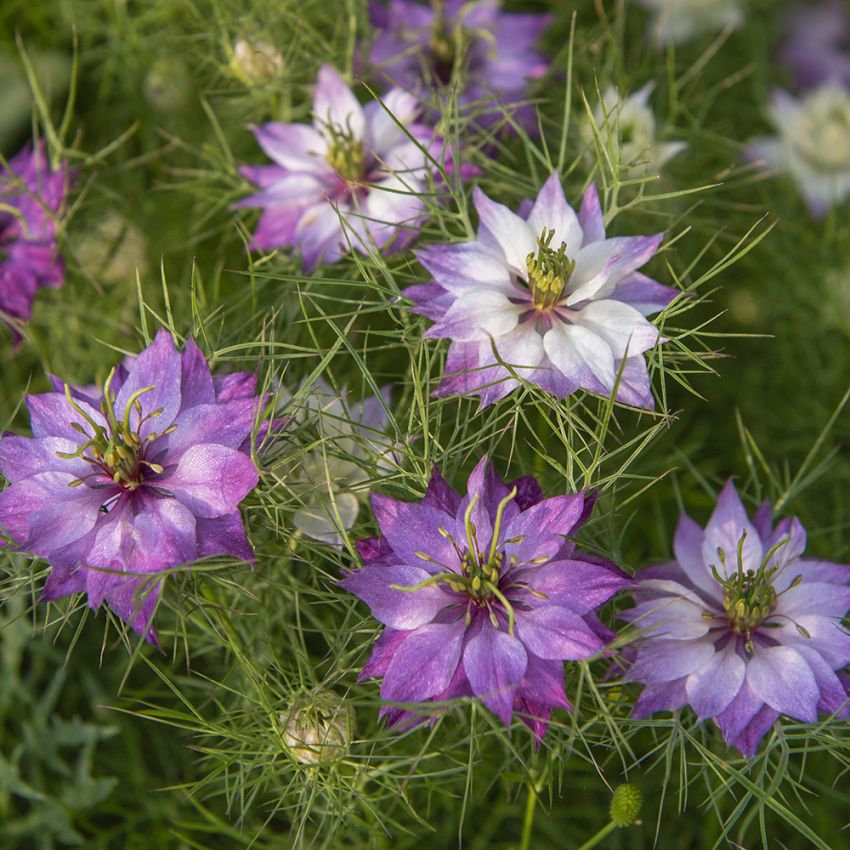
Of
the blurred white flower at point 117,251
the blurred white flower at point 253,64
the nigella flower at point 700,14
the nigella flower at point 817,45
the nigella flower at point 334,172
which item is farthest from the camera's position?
the nigella flower at point 817,45

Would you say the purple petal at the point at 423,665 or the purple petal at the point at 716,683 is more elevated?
the purple petal at the point at 423,665

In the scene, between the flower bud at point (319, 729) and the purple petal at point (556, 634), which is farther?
the flower bud at point (319, 729)

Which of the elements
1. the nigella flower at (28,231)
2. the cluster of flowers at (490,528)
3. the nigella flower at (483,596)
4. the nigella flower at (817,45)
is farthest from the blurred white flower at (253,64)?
the nigella flower at (817,45)

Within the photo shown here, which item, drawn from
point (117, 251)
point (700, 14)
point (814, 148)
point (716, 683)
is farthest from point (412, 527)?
point (700, 14)

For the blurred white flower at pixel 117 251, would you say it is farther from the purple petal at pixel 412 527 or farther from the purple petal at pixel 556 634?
the purple petal at pixel 556 634

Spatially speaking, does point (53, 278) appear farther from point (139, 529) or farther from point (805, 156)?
point (805, 156)

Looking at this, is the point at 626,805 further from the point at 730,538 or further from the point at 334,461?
the point at 334,461

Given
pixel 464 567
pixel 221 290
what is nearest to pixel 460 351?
pixel 464 567

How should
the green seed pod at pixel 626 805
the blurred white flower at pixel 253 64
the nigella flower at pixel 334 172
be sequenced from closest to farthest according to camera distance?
the green seed pod at pixel 626 805 → the nigella flower at pixel 334 172 → the blurred white flower at pixel 253 64
